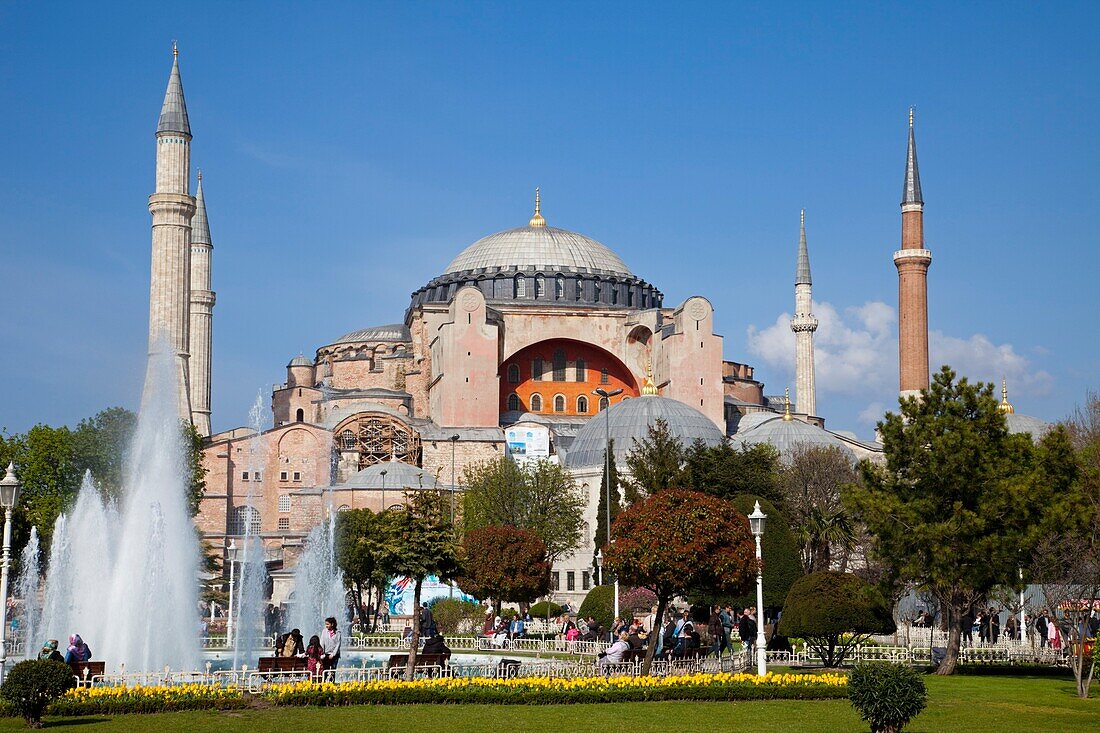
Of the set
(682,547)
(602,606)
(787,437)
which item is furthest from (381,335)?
(682,547)

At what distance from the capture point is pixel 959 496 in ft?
69.2

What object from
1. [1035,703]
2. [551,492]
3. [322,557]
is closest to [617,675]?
[1035,703]

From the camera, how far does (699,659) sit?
19078mm

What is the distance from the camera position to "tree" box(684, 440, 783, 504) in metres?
36.7

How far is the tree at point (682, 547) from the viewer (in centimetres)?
1836

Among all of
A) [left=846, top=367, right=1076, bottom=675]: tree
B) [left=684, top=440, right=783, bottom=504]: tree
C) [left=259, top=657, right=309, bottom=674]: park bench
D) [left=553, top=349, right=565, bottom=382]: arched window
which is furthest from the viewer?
[left=553, top=349, right=565, bottom=382]: arched window

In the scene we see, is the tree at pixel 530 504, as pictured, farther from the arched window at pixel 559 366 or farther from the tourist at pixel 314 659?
the tourist at pixel 314 659

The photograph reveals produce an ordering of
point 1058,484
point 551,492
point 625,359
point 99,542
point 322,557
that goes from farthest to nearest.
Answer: point 625,359
point 551,492
point 322,557
point 99,542
point 1058,484

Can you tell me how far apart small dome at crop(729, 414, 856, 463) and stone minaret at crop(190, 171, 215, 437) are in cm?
2109

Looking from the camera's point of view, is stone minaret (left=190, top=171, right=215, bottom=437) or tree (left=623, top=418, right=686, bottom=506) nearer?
tree (left=623, top=418, right=686, bottom=506)

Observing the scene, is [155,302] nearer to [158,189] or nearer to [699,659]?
[158,189]

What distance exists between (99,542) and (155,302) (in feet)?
82.2

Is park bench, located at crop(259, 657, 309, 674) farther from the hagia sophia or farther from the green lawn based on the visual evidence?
the hagia sophia

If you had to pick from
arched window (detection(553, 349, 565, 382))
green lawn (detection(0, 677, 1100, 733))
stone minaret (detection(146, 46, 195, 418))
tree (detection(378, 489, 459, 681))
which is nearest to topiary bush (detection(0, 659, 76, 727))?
green lawn (detection(0, 677, 1100, 733))
